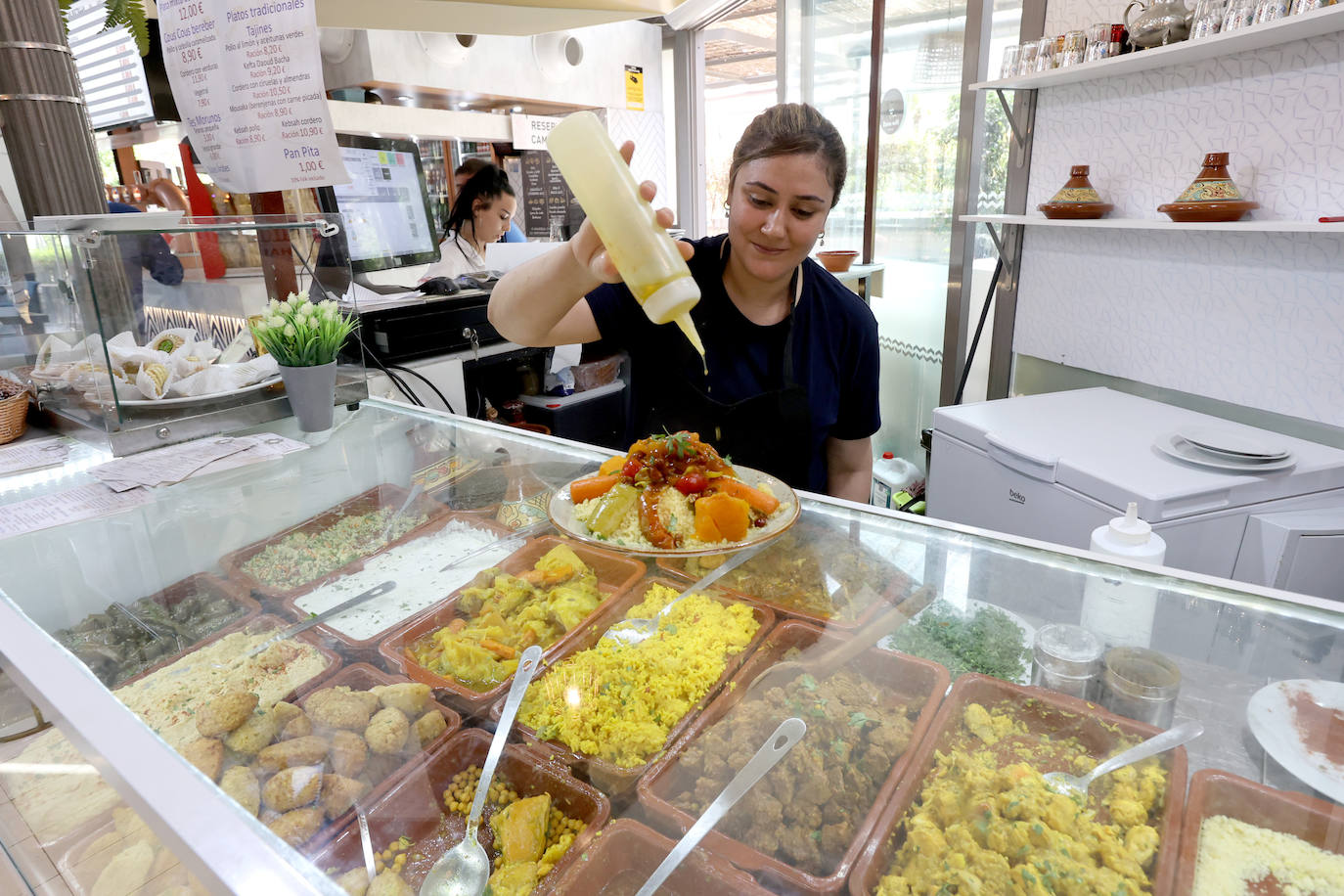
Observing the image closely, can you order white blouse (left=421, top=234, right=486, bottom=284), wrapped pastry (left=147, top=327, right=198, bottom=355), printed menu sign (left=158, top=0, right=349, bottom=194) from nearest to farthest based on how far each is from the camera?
printed menu sign (left=158, top=0, right=349, bottom=194)
wrapped pastry (left=147, top=327, right=198, bottom=355)
white blouse (left=421, top=234, right=486, bottom=284)

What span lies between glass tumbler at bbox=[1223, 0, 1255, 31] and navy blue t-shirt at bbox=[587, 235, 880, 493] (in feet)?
4.64

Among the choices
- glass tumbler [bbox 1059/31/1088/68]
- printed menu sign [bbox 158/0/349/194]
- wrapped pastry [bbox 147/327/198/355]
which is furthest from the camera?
glass tumbler [bbox 1059/31/1088/68]

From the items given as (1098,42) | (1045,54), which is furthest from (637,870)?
(1045,54)

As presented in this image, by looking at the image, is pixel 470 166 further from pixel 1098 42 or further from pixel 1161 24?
pixel 1161 24

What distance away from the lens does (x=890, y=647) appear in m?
1.03

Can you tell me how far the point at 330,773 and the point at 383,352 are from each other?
196 centimetres

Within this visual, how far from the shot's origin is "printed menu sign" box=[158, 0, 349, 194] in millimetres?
1555

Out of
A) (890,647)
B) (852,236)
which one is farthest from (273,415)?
(852,236)

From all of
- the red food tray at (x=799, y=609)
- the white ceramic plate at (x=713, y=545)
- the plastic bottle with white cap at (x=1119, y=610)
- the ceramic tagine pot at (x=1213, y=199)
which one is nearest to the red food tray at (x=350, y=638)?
the white ceramic plate at (x=713, y=545)

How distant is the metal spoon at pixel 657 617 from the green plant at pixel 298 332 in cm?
115

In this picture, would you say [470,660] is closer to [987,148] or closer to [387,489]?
[387,489]

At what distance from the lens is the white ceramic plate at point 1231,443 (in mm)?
2014

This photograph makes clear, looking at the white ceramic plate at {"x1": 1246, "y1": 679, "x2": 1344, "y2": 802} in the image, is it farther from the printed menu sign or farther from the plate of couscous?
the printed menu sign

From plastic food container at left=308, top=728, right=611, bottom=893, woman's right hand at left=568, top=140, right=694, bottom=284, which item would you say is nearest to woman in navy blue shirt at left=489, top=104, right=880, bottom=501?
woman's right hand at left=568, top=140, right=694, bottom=284
